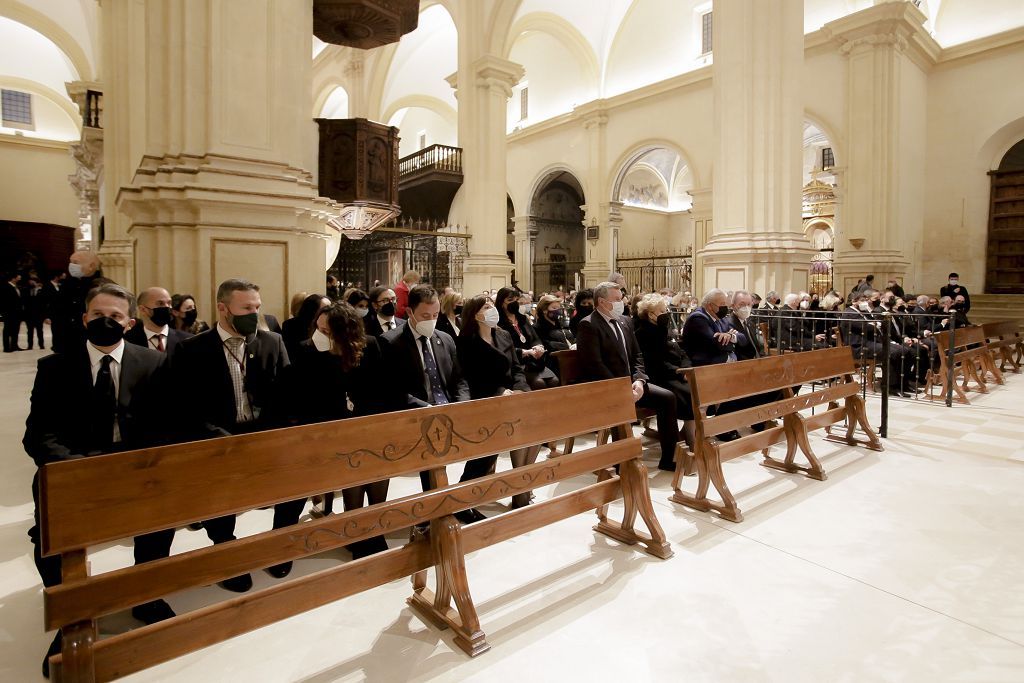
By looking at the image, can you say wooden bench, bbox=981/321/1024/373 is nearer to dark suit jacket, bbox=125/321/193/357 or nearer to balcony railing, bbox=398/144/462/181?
dark suit jacket, bbox=125/321/193/357

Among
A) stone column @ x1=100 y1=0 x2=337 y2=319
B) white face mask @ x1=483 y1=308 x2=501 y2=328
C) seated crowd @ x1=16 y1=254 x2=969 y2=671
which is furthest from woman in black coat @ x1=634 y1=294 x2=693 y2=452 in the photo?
stone column @ x1=100 y1=0 x2=337 y2=319

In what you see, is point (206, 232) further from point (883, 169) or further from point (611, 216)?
point (611, 216)

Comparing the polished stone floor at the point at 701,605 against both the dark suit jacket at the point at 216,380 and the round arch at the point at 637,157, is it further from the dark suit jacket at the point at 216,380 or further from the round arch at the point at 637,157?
the round arch at the point at 637,157

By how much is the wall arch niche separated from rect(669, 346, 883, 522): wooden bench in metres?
17.5

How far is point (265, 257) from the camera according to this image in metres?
5.29

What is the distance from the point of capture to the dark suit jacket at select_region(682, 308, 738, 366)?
16.9ft

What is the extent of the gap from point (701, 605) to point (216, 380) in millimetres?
2686

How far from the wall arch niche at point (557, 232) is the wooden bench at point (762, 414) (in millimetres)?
17470

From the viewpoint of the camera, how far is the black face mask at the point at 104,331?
241 cm

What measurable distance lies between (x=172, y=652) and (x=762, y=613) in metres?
2.35

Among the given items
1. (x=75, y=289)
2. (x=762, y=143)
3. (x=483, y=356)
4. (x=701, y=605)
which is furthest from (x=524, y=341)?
(x=762, y=143)

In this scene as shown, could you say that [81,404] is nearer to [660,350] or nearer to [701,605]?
[701,605]

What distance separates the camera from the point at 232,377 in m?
3.05

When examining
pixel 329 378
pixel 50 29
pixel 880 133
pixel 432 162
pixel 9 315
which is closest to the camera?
pixel 329 378
